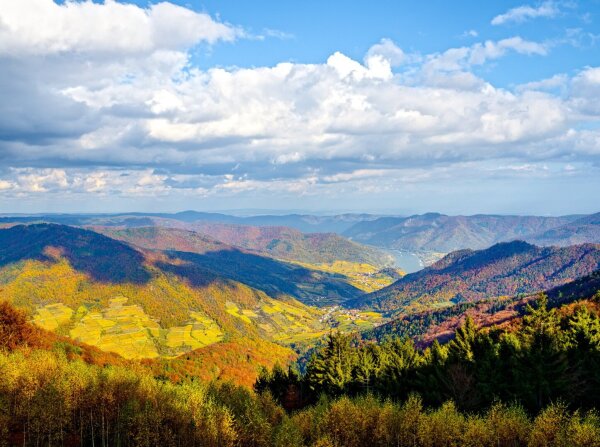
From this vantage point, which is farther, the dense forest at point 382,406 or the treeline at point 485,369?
the treeline at point 485,369

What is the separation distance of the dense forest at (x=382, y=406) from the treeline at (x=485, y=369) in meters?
0.19

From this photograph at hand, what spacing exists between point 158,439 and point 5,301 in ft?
234

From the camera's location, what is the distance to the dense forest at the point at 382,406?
57.5 m

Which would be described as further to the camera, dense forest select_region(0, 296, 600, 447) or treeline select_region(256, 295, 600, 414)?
treeline select_region(256, 295, 600, 414)

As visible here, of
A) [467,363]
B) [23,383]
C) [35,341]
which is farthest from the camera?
[35,341]

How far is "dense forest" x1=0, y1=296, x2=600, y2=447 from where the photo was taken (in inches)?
2265

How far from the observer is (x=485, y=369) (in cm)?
7300

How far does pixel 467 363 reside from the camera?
260 feet

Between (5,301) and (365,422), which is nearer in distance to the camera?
(365,422)

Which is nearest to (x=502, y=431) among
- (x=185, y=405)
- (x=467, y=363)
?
(x=467, y=363)

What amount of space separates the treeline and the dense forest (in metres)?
0.19

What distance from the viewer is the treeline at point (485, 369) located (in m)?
66.7

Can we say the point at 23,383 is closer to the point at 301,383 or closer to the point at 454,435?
the point at 301,383

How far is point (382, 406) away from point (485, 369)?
17608 millimetres
